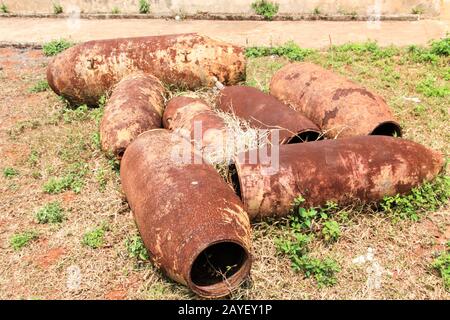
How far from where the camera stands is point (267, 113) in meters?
5.10

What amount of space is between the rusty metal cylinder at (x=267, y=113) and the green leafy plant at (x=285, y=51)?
2890 mm

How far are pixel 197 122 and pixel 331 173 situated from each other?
5.62 ft

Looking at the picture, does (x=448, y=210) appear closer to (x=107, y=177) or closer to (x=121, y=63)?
(x=107, y=177)

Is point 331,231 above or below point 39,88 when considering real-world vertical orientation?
below

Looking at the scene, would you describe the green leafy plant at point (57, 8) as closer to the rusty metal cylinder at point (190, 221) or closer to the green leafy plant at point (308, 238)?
the rusty metal cylinder at point (190, 221)

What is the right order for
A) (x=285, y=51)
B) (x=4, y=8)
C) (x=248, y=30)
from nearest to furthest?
(x=285, y=51) → (x=248, y=30) → (x=4, y=8)

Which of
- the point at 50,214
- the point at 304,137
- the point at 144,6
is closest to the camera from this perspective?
the point at 50,214

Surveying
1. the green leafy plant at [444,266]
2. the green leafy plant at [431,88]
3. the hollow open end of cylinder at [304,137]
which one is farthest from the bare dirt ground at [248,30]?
the green leafy plant at [444,266]

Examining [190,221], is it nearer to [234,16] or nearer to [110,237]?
[110,237]

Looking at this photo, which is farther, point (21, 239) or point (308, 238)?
point (21, 239)

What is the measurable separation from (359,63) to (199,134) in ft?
14.2

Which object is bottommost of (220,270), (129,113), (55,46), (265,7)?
(220,270)

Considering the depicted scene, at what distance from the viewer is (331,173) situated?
4.01 metres

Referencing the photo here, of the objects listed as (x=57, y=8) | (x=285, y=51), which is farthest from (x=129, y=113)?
(x=57, y=8)
